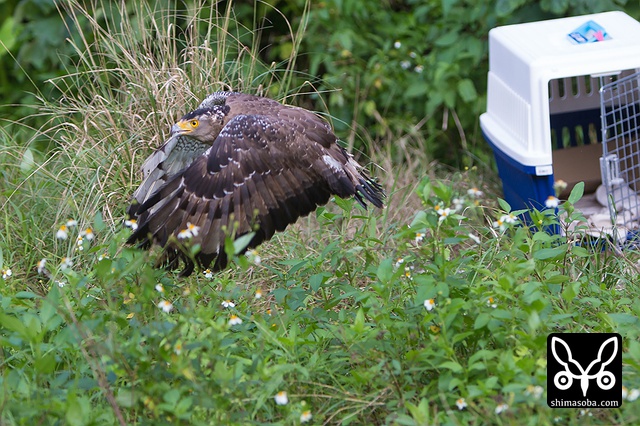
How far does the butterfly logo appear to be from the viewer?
2.31 meters

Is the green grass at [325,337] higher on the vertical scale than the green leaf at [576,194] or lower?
lower

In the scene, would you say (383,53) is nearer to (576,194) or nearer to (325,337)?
(576,194)

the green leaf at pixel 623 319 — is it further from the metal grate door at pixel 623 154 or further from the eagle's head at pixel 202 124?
the eagle's head at pixel 202 124

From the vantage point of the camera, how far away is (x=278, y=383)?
223 cm

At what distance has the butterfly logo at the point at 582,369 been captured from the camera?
2.31 m

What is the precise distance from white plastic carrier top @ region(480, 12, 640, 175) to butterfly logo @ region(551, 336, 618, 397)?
1.25m

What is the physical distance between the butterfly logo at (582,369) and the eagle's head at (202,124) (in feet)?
4.52

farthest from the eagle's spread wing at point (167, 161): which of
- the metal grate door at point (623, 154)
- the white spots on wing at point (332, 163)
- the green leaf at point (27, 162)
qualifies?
the metal grate door at point (623, 154)

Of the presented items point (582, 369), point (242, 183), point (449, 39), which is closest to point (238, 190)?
point (242, 183)

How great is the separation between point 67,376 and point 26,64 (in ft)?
11.2

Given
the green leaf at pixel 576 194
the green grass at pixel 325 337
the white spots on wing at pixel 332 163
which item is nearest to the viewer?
the green grass at pixel 325 337

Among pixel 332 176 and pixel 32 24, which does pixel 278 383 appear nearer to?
→ pixel 332 176

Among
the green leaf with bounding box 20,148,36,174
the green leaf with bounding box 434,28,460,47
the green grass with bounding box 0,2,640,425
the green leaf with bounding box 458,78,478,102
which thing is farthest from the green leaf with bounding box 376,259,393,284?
the green leaf with bounding box 434,28,460,47

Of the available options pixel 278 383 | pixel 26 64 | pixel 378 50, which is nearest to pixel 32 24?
pixel 26 64
